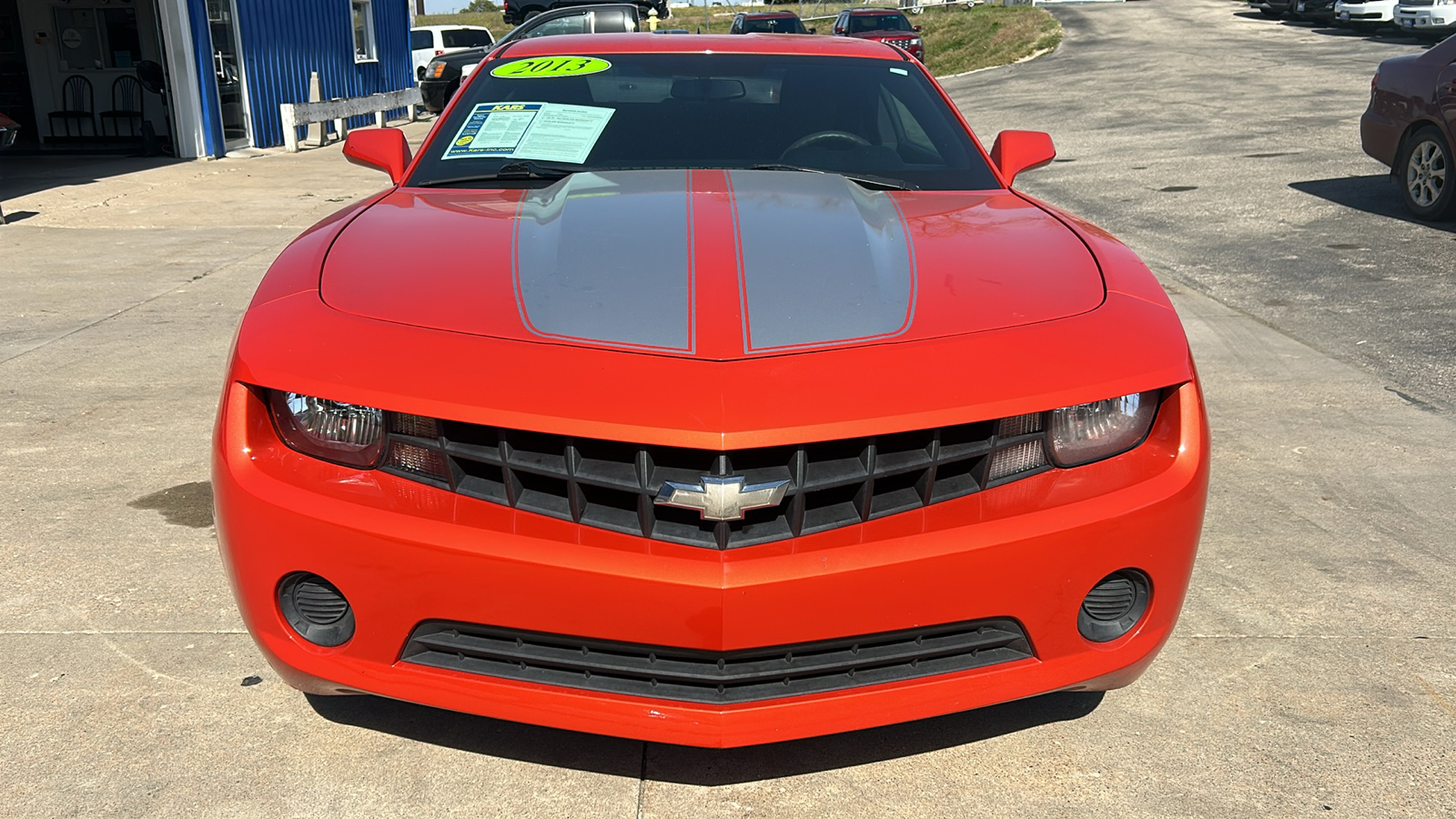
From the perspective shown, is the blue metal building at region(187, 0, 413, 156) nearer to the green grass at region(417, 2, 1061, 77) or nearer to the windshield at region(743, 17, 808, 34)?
the windshield at region(743, 17, 808, 34)

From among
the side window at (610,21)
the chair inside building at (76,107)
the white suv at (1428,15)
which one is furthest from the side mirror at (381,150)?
the white suv at (1428,15)

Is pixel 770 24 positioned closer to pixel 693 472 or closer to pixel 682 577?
pixel 693 472

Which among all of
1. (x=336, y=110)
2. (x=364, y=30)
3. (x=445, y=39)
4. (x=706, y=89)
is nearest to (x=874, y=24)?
(x=364, y=30)

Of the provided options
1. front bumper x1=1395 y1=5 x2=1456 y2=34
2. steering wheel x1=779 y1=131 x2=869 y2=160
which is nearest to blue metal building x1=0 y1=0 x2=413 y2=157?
steering wheel x1=779 y1=131 x2=869 y2=160

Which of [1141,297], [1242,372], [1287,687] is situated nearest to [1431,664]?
[1287,687]

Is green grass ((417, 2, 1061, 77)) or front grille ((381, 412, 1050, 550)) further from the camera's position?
green grass ((417, 2, 1061, 77))

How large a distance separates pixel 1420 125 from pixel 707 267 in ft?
28.3

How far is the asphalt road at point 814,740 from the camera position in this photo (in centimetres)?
239

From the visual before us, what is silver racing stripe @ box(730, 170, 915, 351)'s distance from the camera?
228 centimetres

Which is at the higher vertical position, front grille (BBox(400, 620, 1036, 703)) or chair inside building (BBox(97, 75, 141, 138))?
front grille (BBox(400, 620, 1036, 703))

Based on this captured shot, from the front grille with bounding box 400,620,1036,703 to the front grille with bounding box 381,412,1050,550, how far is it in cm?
22

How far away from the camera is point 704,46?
399 cm

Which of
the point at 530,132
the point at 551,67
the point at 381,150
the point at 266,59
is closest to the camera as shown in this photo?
the point at 530,132

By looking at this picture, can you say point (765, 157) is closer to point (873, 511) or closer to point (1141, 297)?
point (1141, 297)
